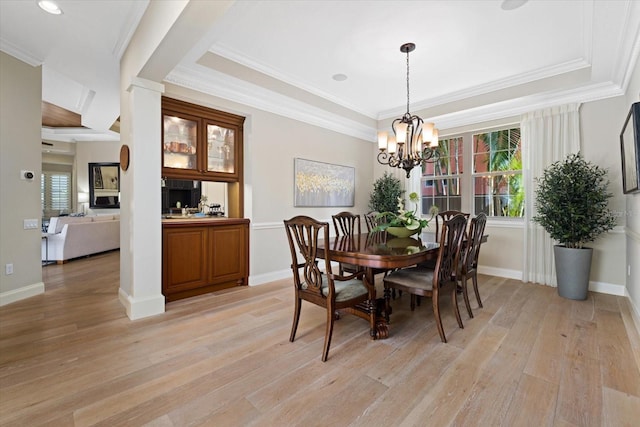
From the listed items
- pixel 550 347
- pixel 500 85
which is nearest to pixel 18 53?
pixel 550 347

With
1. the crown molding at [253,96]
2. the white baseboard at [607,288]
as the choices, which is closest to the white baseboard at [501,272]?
the white baseboard at [607,288]

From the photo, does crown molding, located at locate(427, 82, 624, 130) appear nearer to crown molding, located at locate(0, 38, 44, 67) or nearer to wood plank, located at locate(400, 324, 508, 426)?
wood plank, located at locate(400, 324, 508, 426)

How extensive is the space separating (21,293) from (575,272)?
21.6 ft

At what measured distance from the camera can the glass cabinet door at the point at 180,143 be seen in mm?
3410

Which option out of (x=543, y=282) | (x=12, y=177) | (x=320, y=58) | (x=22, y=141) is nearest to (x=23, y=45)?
(x=22, y=141)

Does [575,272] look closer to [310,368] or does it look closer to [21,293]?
[310,368]

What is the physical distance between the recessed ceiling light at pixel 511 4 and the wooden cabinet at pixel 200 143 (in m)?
3.20

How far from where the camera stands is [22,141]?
3.43 m

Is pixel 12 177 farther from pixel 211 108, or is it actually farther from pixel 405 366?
pixel 405 366

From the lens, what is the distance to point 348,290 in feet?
7.43

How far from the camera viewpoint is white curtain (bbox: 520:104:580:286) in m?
3.78

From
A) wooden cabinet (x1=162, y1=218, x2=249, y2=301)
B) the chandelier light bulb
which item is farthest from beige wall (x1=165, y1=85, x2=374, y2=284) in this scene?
the chandelier light bulb

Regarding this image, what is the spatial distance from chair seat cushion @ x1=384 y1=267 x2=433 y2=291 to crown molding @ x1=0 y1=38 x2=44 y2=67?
483 centimetres

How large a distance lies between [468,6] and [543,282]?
3.63m
